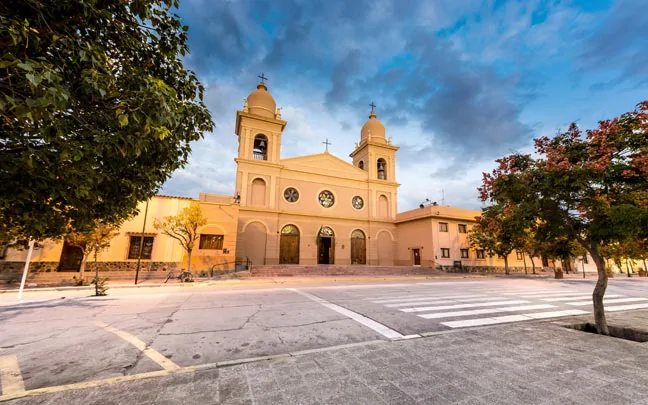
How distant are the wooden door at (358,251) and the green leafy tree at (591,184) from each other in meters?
21.8

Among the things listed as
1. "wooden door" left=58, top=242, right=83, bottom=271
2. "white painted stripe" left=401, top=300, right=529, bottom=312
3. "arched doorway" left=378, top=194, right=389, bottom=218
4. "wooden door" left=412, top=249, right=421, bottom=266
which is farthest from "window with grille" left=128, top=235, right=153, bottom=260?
"wooden door" left=412, top=249, right=421, bottom=266

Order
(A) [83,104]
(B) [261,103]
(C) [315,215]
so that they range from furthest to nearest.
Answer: (B) [261,103] → (C) [315,215] → (A) [83,104]

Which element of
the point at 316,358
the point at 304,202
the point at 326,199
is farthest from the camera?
the point at 326,199

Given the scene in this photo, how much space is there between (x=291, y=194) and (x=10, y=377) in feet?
78.3

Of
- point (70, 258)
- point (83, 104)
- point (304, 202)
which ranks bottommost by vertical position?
point (70, 258)

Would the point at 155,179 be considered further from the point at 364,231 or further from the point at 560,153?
the point at 364,231

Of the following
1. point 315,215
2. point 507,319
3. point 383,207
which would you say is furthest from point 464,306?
point 383,207

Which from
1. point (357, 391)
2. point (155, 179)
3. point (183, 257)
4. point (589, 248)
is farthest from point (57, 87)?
point (183, 257)

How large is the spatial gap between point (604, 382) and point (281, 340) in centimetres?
438

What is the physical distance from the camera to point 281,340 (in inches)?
188

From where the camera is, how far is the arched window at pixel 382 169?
105ft

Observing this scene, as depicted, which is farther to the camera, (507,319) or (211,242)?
(211,242)

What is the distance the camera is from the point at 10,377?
131 inches

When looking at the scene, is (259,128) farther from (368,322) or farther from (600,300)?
(600,300)
